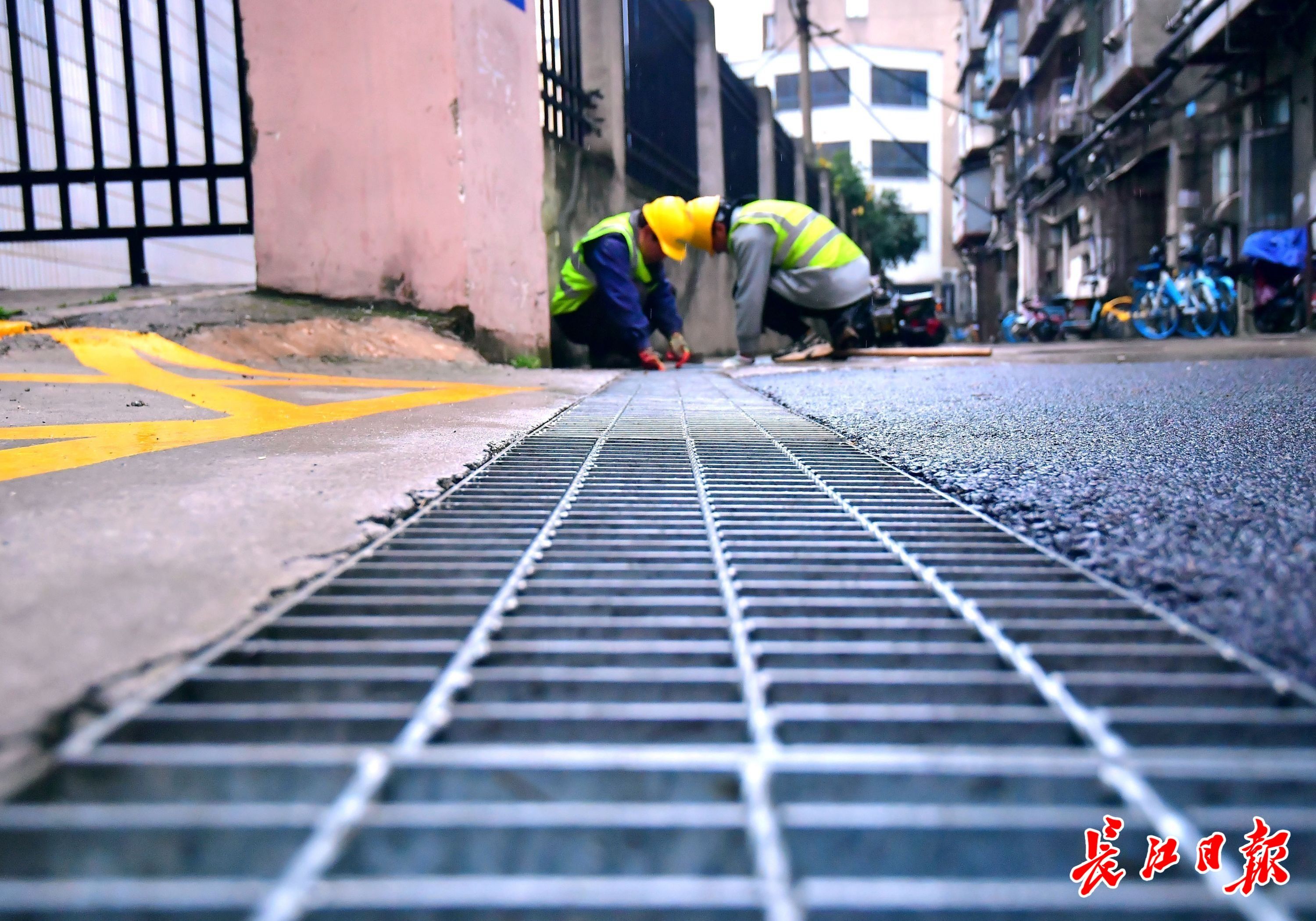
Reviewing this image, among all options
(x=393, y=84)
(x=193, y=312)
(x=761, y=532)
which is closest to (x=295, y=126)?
(x=393, y=84)

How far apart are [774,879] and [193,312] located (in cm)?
585

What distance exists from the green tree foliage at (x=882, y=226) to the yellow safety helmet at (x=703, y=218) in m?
23.2

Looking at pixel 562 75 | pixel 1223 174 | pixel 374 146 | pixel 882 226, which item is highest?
pixel 882 226

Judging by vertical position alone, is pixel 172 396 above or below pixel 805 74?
below

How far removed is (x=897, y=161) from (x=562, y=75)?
114 ft

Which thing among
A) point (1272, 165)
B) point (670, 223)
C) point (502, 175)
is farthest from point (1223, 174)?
point (502, 175)

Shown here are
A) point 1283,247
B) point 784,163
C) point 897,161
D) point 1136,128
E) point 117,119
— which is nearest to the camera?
point 117,119

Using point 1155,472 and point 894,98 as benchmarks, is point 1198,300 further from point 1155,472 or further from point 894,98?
point 894,98

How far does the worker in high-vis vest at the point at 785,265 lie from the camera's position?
22.1 ft

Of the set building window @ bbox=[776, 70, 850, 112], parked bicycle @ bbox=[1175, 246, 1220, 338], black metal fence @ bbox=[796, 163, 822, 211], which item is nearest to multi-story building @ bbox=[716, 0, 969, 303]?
building window @ bbox=[776, 70, 850, 112]

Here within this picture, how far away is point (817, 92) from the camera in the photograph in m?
39.0

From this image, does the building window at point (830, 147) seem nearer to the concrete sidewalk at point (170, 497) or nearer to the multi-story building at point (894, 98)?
the multi-story building at point (894, 98)

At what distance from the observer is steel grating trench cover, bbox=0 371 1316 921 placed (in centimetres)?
61

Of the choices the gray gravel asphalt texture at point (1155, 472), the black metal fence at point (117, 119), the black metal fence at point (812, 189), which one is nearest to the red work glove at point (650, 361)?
the gray gravel asphalt texture at point (1155, 472)
